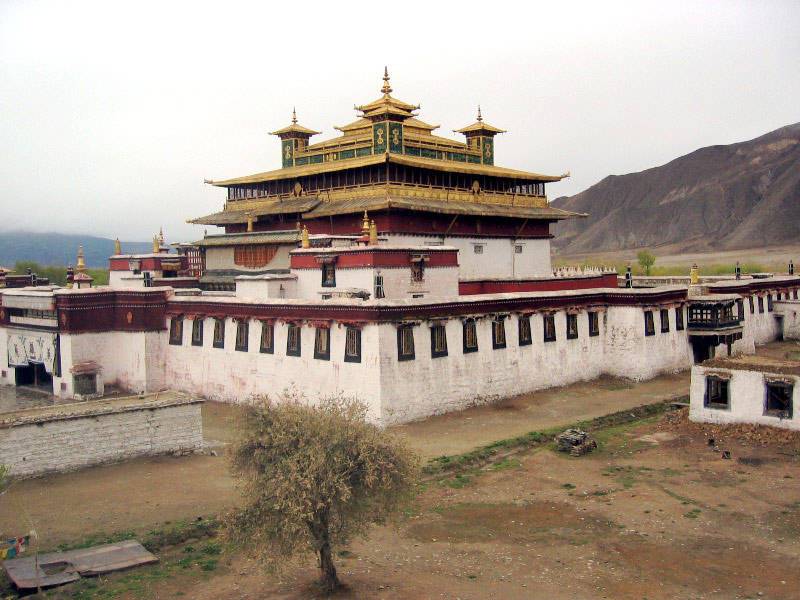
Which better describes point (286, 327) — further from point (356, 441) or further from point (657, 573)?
point (657, 573)

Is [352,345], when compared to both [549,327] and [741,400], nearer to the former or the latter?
[549,327]

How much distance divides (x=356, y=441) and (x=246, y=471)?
2366mm

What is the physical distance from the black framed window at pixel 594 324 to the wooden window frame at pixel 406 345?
12.6 meters

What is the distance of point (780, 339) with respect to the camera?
56625mm

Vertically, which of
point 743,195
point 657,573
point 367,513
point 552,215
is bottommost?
point 657,573

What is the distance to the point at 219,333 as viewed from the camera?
38.4 m

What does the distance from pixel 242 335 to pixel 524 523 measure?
64.3 feet

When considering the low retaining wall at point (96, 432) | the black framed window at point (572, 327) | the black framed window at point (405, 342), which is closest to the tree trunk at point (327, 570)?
the low retaining wall at point (96, 432)

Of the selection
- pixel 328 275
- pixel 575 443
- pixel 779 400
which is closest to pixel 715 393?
pixel 779 400

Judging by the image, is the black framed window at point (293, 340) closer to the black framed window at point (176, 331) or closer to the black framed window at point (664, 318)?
the black framed window at point (176, 331)

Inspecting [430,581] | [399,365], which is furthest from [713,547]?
[399,365]

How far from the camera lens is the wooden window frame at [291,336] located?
112 feet

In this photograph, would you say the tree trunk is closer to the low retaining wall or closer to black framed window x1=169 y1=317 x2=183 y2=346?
the low retaining wall

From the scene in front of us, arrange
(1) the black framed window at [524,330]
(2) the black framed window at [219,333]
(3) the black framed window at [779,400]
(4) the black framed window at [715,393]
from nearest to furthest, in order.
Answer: (3) the black framed window at [779,400]
(4) the black framed window at [715,393]
(1) the black framed window at [524,330]
(2) the black framed window at [219,333]
